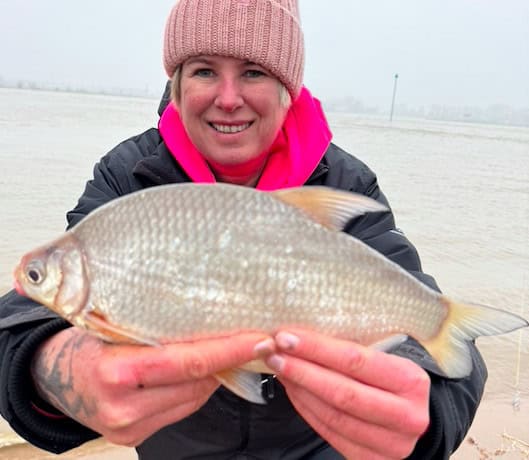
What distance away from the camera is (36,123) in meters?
24.6

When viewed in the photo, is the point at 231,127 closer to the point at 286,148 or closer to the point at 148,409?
the point at 286,148

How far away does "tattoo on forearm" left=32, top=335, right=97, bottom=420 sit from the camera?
5.44 ft

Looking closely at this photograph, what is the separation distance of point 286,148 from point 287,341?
1426 mm

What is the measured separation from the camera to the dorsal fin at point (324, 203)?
159 centimetres

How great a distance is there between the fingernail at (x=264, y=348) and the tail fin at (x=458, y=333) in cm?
51

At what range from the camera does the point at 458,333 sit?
168 cm

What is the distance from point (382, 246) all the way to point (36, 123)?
24.8 meters

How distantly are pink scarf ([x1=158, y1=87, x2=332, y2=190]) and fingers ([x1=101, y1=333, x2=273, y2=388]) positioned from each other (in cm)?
120

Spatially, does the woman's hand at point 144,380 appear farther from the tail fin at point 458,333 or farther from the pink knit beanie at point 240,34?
the pink knit beanie at point 240,34

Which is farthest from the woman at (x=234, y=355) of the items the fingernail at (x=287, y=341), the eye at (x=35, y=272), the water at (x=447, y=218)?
the water at (x=447, y=218)

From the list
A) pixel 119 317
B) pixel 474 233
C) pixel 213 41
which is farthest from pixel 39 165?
pixel 119 317

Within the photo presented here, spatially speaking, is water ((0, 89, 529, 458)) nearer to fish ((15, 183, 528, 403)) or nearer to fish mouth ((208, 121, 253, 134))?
fish mouth ((208, 121, 253, 134))

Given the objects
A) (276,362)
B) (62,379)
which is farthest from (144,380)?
(62,379)

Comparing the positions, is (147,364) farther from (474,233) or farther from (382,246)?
(474,233)
